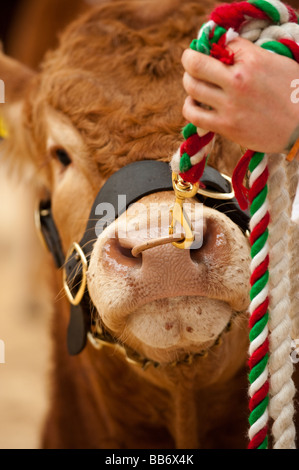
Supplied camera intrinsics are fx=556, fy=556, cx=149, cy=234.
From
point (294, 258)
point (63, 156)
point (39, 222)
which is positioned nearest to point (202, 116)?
point (294, 258)

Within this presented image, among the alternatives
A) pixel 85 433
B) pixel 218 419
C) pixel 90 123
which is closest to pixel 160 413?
pixel 218 419

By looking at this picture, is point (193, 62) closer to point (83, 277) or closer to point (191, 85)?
point (191, 85)

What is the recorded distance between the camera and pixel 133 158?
183 centimetres

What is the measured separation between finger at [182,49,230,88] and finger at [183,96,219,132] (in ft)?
0.18

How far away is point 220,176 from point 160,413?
3.71ft

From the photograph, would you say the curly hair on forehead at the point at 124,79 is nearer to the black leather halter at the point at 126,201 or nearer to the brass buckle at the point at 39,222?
the black leather halter at the point at 126,201

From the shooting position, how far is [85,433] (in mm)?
2736

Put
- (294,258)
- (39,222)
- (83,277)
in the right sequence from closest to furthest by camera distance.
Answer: (294,258) → (83,277) → (39,222)

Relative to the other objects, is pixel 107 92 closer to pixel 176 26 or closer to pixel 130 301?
pixel 176 26

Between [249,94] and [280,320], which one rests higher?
[249,94]

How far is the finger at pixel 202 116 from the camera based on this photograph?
3.38 ft

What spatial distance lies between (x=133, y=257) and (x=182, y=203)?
0.31m

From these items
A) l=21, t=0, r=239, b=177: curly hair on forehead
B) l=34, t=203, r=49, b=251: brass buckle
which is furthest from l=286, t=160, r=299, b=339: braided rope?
l=34, t=203, r=49, b=251: brass buckle

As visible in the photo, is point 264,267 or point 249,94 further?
point 264,267
